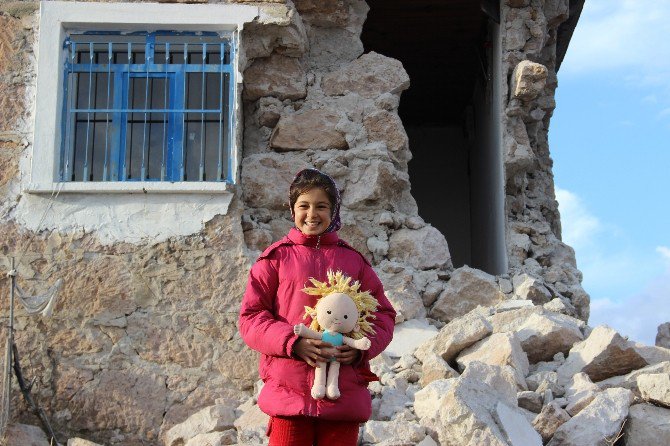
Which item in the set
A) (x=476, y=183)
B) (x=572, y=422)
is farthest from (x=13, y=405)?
(x=476, y=183)

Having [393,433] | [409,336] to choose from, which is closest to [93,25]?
[409,336]

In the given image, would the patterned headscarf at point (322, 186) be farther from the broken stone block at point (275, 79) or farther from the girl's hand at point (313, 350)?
the broken stone block at point (275, 79)

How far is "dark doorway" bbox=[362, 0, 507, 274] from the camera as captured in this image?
8.06 metres

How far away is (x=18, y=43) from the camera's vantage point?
6289 millimetres

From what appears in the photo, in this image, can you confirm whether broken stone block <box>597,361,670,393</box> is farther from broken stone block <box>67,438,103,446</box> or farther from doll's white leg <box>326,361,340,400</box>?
broken stone block <box>67,438,103,446</box>

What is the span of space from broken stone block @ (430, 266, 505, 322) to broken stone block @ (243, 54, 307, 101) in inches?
64.7

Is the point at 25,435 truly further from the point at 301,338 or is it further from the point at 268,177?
the point at 301,338

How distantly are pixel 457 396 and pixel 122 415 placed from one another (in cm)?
225

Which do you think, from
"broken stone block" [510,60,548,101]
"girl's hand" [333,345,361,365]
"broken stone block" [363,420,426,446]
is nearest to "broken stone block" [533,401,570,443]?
"broken stone block" [363,420,426,446]

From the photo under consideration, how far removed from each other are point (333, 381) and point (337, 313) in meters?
0.25

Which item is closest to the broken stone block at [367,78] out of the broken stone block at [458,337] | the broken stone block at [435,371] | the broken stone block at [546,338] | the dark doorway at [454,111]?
the dark doorway at [454,111]

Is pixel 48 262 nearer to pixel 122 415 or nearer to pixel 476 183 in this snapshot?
pixel 122 415

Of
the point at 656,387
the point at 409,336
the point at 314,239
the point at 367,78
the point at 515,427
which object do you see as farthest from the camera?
the point at 367,78

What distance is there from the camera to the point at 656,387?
4.77 m
